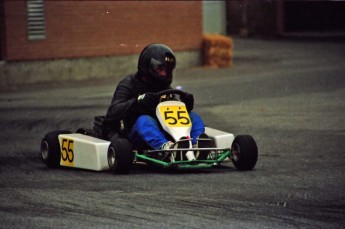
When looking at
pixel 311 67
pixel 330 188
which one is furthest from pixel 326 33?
pixel 330 188

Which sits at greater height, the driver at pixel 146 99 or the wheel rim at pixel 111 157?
the driver at pixel 146 99

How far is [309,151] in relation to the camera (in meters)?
11.5

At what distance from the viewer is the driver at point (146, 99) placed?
9994 millimetres

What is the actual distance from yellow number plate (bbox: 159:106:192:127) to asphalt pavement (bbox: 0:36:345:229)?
0.46 metres

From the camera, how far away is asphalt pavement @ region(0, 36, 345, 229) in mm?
7422

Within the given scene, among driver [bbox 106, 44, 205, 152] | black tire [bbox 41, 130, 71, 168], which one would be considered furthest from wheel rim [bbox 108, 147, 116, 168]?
black tire [bbox 41, 130, 71, 168]

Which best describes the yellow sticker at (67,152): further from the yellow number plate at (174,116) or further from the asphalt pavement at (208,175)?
the yellow number plate at (174,116)

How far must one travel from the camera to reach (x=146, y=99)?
10.0m

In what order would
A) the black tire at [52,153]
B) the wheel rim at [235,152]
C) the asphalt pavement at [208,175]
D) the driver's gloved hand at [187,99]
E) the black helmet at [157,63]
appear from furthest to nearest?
the black tire at [52,153] < the black helmet at [157,63] < the driver's gloved hand at [187,99] < the wheel rim at [235,152] < the asphalt pavement at [208,175]

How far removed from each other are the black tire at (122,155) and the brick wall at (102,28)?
42.2ft

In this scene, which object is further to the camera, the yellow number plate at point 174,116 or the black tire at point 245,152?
the yellow number plate at point 174,116

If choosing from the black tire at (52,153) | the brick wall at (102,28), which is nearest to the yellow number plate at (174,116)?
the black tire at (52,153)

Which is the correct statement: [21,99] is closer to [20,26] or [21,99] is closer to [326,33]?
[20,26]

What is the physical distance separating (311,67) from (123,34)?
14.2 feet
